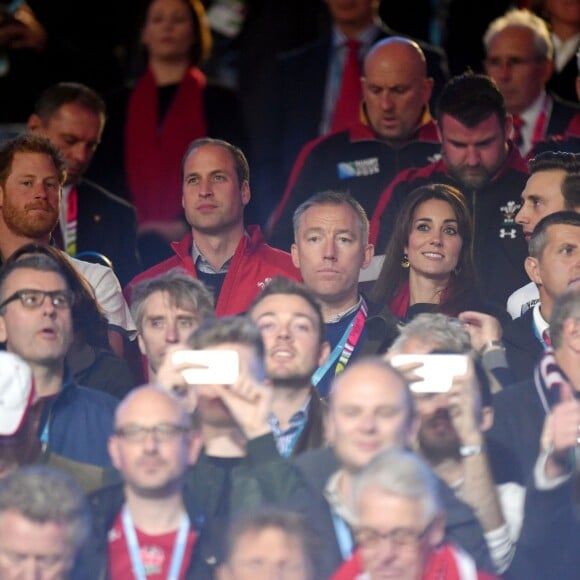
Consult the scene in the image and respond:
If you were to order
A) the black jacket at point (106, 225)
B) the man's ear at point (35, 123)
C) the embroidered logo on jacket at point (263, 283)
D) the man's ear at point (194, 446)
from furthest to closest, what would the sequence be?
the man's ear at point (35, 123) < the black jacket at point (106, 225) < the embroidered logo on jacket at point (263, 283) < the man's ear at point (194, 446)

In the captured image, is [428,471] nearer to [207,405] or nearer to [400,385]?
[400,385]

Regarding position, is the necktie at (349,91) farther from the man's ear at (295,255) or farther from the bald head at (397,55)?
the man's ear at (295,255)

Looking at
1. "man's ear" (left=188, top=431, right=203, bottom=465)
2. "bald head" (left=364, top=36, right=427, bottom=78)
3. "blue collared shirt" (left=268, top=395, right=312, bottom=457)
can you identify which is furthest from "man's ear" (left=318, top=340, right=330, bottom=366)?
"bald head" (left=364, top=36, right=427, bottom=78)

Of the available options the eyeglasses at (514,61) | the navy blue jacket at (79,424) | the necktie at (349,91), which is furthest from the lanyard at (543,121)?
the navy blue jacket at (79,424)

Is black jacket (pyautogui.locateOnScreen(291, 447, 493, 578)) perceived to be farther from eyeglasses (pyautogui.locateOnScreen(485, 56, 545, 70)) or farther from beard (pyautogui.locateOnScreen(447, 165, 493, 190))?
eyeglasses (pyautogui.locateOnScreen(485, 56, 545, 70))

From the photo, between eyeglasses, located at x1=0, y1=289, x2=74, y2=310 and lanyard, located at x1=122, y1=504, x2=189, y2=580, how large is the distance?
0.87m

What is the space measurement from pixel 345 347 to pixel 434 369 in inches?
15.5

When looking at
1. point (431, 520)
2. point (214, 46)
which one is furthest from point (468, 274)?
point (214, 46)

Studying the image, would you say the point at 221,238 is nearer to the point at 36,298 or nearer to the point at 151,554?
the point at 36,298

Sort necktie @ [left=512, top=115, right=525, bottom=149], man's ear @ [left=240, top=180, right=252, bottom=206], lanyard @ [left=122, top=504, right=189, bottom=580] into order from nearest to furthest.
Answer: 1. lanyard @ [left=122, top=504, right=189, bottom=580]
2. man's ear @ [left=240, top=180, right=252, bottom=206]
3. necktie @ [left=512, top=115, right=525, bottom=149]

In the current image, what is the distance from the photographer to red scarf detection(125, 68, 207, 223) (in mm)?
7871

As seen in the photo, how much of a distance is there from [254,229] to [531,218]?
0.95m

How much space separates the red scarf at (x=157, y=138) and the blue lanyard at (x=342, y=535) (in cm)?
224

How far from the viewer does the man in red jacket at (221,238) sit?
6852mm
